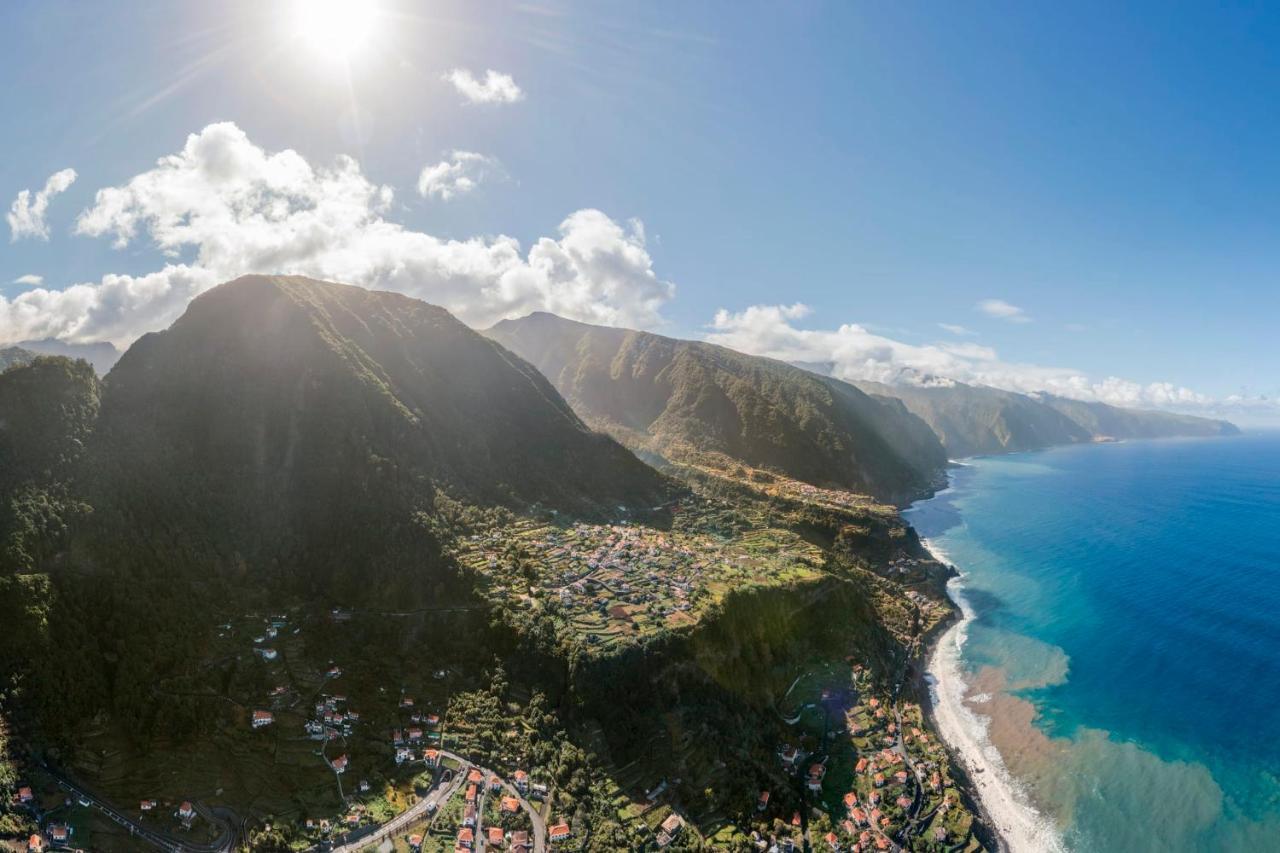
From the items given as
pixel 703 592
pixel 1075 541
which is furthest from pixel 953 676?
pixel 1075 541

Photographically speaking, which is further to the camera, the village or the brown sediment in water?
the village

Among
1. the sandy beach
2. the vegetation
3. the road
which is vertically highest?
the vegetation

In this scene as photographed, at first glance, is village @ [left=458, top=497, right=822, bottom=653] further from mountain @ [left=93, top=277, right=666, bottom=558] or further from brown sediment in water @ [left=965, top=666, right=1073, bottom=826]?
brown sediment in water @ [left=965, top=666, right=1073, bottom=826]

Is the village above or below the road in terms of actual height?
above

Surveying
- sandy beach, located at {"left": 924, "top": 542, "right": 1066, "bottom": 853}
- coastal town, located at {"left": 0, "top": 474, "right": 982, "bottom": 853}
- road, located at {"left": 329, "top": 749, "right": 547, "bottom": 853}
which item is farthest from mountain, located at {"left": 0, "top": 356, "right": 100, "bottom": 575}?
sandy beach, located at {"left": 924, "top": 542, "right": 1066, "bottom": 853}

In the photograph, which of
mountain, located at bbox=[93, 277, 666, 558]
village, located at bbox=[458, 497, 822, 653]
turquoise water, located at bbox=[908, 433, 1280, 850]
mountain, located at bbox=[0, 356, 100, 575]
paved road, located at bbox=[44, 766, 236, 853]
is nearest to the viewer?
paved road, located at bbox=[44, 766, 236, 853]

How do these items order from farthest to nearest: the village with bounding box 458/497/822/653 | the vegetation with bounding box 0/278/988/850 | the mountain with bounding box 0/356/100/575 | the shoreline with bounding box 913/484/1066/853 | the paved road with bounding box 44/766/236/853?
the village with bounding box 458/497/822/653 → the mountain with bounding box 0/356/100/575 → the vegetation with bounding box 0/278/988/850 → the shoreline with bounding box 913/484/1066/853 → the paved road with bounding box 44/766/236/853

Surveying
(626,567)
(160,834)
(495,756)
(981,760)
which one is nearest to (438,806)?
(495,756)

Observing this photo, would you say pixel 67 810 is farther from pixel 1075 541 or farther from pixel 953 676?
pixel 1075 541

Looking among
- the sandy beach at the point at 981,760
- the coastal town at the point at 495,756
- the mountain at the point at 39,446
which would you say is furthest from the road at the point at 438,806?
the mountain at the point at 39,446
